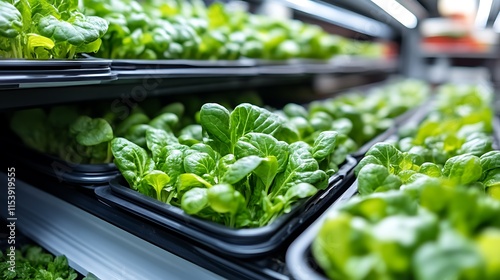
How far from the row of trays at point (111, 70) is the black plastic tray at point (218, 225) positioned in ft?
0.89

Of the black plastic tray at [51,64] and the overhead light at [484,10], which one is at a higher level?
the overhead light at [484,10]

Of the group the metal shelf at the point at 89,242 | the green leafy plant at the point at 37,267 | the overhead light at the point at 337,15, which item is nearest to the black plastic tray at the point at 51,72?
the metal shelf at the point at 89,242

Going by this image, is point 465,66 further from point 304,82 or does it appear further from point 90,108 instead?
point 90,108

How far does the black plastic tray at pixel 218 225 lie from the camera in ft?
2.62

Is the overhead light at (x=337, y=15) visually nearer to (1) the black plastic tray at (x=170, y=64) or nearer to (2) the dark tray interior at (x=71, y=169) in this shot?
(1) the black plastic tray at (x=170, y=64)

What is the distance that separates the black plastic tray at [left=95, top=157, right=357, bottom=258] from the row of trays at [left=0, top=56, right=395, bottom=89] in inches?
10.6

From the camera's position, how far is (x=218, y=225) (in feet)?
2.72

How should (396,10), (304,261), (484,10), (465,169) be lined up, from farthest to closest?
(484,10) < (396,10) < (465,169) < (304,261)

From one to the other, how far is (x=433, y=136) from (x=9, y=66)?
1270mm

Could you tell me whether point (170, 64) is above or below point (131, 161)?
above

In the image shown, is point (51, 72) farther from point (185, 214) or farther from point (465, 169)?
point (465, 169)

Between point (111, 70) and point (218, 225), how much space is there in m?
0.57

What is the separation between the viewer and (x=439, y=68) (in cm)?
461

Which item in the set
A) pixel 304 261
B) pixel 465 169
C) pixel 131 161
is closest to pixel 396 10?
pixel 465 169
